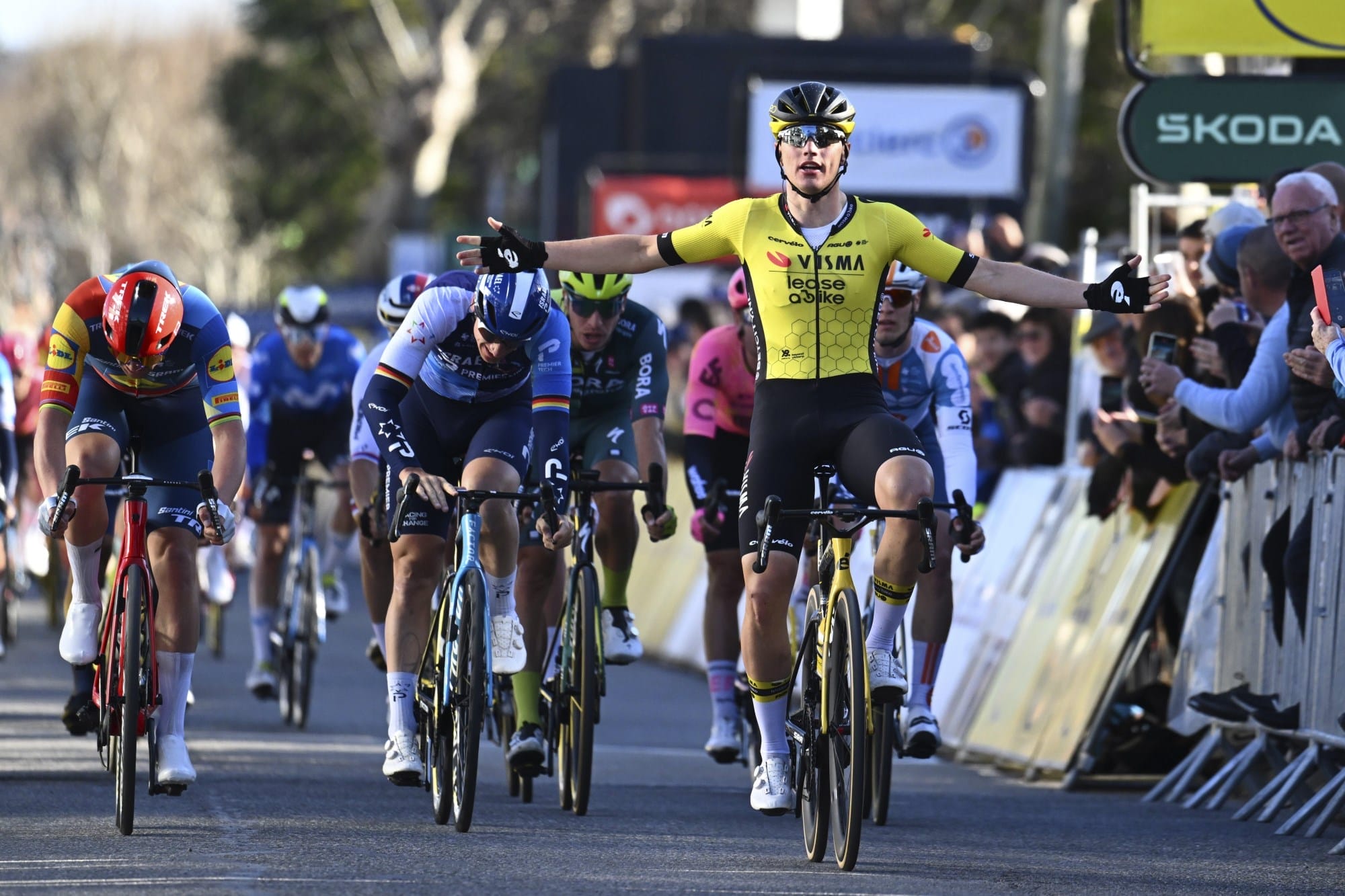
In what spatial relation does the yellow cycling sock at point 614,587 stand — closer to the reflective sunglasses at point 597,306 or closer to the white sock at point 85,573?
the reflective sunglasses at point 597,306

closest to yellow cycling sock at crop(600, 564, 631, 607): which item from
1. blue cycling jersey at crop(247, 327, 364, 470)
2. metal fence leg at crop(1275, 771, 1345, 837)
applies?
metal fence leg at crop(1275, 771, 1345, 837)

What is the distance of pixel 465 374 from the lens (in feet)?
33.0

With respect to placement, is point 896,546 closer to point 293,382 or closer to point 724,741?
point 724,741

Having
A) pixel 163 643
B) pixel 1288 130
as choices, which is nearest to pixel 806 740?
pixel 163 643

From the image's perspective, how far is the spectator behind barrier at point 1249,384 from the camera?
35.2 ft

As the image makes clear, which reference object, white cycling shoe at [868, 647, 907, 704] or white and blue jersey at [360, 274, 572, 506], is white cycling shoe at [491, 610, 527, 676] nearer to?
white and blue jersey at [360, 274, 572, 506]

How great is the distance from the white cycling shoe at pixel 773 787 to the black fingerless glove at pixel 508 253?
1.82 meters

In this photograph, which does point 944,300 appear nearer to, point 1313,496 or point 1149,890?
point 1313,496

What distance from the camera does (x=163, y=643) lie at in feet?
31.1

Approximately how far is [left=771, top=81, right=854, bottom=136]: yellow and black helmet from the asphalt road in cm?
239

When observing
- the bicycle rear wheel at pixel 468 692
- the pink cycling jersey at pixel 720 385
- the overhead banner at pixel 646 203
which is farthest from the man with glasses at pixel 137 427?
the overhead banner at pixel 646 203

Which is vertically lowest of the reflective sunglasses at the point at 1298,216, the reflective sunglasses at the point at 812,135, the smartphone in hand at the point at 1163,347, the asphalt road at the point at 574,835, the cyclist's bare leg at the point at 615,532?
the asphalt road at the point at 574,835

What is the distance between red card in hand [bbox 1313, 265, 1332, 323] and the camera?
9.57 m

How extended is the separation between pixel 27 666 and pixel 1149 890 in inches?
404
